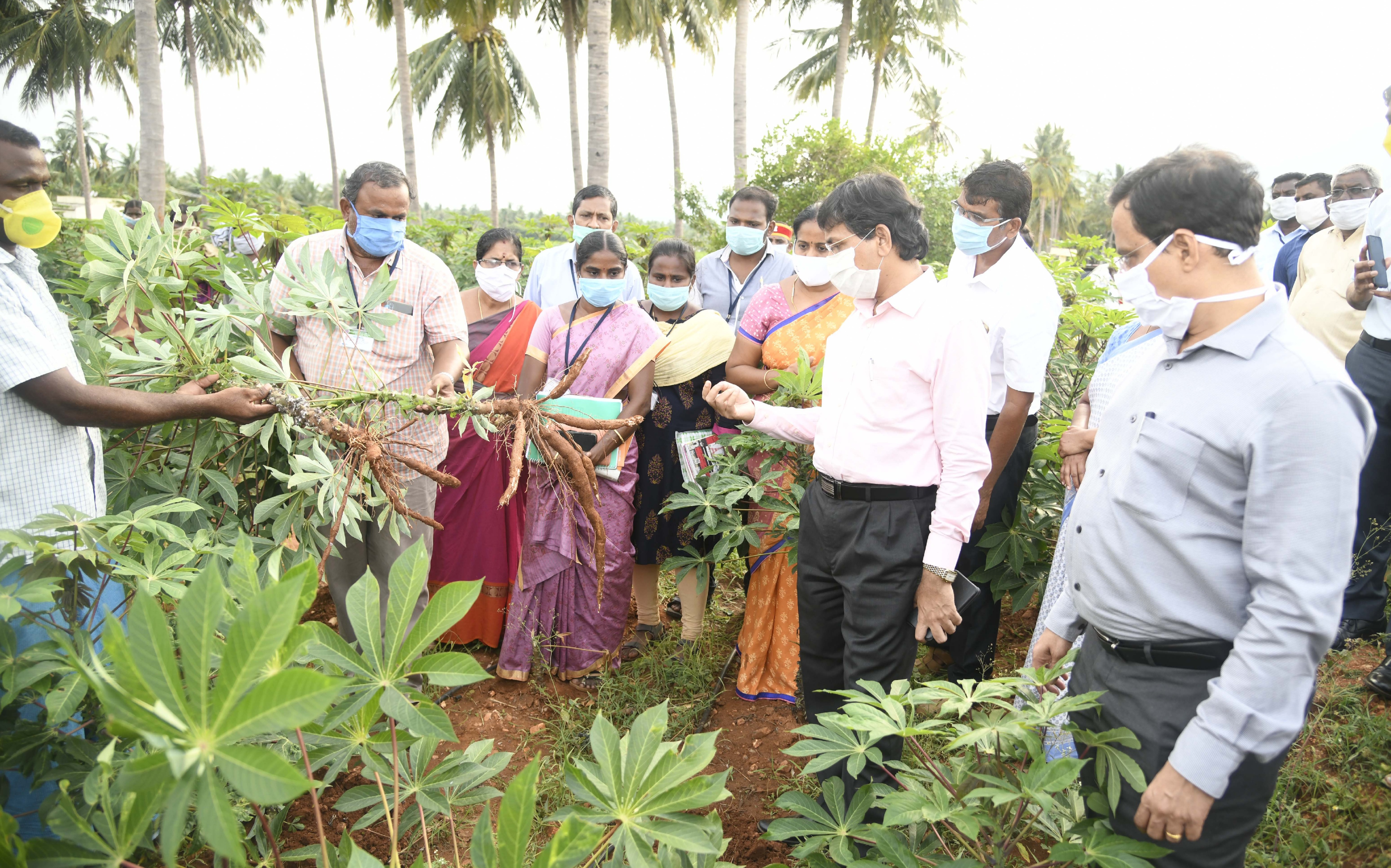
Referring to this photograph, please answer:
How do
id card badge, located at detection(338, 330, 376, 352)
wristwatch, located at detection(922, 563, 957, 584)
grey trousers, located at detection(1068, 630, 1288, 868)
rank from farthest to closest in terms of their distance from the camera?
1. id card badge, located at detection(338, 330, 376, 352)
2. wristwatch, located at detection(922, 563, 957, 584)
3. grey trousers, located at detection(1068, 630, 1288, 868)

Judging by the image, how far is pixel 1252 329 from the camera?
130 cm

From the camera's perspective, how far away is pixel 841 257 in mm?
2041

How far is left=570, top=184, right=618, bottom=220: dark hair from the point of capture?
4309mm

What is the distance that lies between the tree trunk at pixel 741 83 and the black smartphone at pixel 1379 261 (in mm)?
9088

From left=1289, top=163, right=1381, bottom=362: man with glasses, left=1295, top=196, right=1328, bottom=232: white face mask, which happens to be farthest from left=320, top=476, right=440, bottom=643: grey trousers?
left=1295, top=196, right=1328, bottom=232: white face mask

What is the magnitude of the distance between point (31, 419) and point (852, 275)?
78.0 inches

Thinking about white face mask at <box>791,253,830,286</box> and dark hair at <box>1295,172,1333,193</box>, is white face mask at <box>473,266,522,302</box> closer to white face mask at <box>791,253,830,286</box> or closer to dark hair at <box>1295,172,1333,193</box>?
white face mask at <box>791,253,830,286</box>

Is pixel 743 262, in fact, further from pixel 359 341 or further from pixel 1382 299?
pixel 1382 299

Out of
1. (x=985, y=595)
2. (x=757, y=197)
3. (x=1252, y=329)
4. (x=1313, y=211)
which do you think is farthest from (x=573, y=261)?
(x=1313, y=211)

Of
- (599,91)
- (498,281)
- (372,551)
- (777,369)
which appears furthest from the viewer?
(599,91)

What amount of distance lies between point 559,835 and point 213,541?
1486 millimetres

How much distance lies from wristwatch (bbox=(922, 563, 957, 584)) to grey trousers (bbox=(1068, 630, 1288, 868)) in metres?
0.47

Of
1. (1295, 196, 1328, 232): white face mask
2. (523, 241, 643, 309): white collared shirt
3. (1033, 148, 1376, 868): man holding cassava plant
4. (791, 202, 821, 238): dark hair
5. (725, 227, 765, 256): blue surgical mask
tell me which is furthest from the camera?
(1295, 196, 1328, 232): white face mask

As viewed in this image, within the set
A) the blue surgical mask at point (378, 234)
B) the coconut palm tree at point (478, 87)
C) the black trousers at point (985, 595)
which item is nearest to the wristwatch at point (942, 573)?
the black trousers at point (985, 595)
